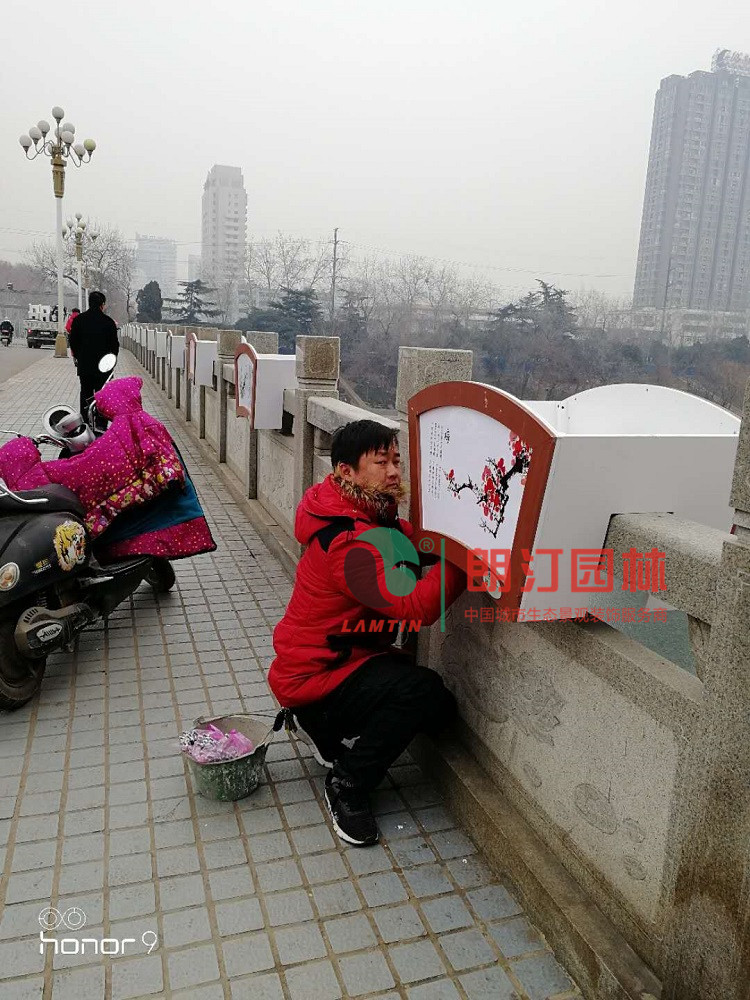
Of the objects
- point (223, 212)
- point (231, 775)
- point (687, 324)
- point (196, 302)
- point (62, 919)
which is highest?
point (223, 212)

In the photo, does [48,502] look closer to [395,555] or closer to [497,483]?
[395,555]

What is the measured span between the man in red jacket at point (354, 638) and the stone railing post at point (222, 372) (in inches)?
252

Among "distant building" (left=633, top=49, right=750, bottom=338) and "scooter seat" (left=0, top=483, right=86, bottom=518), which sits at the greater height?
"distant building" (left=633, top=49, right=750, bottom=338)

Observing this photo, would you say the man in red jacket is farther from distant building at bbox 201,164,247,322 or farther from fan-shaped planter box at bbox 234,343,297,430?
distant building at bbox 201,164,247,322

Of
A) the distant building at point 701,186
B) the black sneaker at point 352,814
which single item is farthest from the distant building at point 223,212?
the black sneaker at point 352,814

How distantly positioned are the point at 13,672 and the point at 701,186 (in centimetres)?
1747

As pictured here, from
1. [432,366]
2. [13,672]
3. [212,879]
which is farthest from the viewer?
[13,672]

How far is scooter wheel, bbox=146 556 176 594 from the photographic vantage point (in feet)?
16.5

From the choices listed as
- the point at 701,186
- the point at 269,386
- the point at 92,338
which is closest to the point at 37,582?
the point at 269,386

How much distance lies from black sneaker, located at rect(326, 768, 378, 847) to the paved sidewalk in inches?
2.0

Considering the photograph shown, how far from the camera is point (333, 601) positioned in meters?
2.77

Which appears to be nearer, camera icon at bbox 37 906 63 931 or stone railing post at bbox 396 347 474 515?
camera icon at bbox 37 906 63 931

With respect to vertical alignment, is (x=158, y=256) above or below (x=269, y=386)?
above

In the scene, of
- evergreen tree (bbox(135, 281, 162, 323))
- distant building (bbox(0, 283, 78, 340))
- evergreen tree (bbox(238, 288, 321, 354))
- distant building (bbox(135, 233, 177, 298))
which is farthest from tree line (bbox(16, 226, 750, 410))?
distant building (bbox(135, 233, 177, 298))
